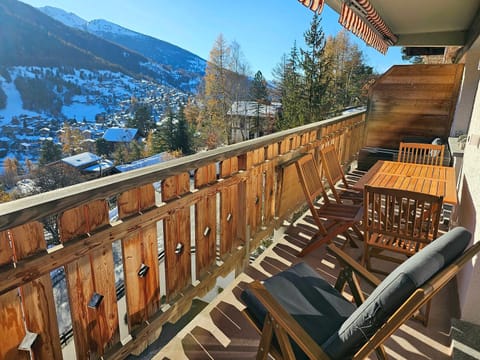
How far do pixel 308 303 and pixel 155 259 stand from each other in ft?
2.77

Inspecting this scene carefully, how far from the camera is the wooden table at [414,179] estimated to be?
2.72 meters

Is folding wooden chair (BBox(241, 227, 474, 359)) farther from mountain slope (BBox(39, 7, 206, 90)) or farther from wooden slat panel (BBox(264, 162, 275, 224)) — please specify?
mountain slope (BBox(39, 7, 206, 90))

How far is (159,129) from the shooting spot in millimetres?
41250

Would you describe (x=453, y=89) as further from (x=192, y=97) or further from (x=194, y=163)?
(x=192, y=97)

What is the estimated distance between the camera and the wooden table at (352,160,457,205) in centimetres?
272

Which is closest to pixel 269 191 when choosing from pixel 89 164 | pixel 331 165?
pixel 331 165

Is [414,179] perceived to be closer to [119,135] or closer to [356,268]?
[356,268]

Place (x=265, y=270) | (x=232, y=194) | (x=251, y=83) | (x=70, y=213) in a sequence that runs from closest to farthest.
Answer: (x=70, y=213) < (x=232, y=194) < (x=265, y=270) < (x=251, y=83)

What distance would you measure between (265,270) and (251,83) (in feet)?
121

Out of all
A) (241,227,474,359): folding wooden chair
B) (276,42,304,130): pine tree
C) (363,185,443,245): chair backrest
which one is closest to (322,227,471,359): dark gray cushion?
(241,227,474,359): folding wooden chair

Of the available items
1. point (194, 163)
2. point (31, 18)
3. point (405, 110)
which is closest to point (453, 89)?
point (405, 110)

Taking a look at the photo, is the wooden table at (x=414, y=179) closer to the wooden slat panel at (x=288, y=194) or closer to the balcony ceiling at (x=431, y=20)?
the wooden slat panel at (x=288, y=194)

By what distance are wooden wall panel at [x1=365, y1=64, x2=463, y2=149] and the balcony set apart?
13.5 feet

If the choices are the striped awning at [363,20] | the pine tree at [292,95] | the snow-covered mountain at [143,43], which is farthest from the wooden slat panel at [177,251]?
the snow-covered mountain at [143,43]
